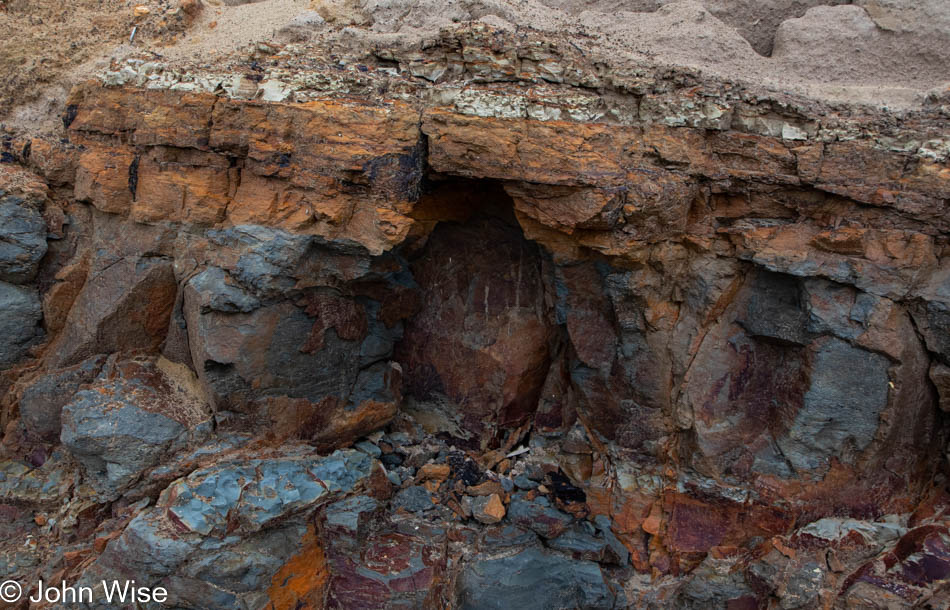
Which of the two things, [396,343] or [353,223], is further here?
[396,343]

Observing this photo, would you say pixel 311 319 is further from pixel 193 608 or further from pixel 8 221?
pixel 8 221

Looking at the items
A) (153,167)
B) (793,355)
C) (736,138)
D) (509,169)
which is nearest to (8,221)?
(153,167)

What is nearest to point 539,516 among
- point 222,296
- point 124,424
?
point 222,296

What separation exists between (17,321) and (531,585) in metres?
4.13

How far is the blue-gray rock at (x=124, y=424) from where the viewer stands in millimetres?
4270

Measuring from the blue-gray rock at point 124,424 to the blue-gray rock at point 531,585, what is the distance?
2141mm

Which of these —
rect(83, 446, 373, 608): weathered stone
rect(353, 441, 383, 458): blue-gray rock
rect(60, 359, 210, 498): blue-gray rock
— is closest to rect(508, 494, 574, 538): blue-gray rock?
rect(353, 441, 383, 458): blue-gray rock

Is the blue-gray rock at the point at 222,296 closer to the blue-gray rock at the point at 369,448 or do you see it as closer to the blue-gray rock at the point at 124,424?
the blue-gray rock at the point at 124,424

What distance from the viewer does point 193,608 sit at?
13.2 ft

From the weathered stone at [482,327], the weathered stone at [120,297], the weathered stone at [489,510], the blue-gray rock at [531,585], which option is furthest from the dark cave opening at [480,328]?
the weathered stone at [120,297]

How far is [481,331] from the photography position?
16.6 feet

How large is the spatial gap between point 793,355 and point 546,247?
1.73m

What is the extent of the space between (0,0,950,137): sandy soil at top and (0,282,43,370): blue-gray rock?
1287mm

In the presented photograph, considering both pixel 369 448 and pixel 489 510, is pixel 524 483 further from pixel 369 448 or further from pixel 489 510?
pixel 369 448
